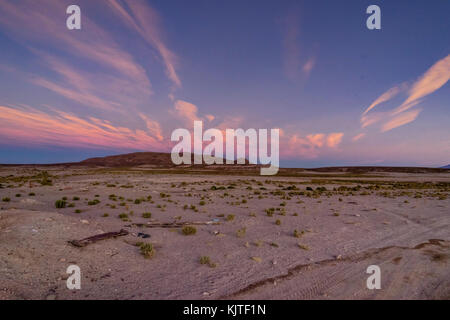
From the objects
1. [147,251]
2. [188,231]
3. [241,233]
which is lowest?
[241,233]

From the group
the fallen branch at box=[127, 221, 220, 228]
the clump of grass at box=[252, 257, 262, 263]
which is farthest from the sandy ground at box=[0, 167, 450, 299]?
the fallen branch at box=[127, 221, 220, 228]

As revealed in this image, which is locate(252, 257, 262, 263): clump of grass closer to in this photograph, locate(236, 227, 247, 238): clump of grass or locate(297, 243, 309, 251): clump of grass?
locate(297, 243, 309, 251): clump of grass

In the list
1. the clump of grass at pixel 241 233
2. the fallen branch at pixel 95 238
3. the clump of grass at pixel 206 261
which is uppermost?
the fallen branch at pixel 95 238

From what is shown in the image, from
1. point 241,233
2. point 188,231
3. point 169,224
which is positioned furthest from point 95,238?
point 241,233

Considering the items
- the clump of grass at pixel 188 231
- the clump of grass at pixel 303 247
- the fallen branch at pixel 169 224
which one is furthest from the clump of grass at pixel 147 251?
the clump of grass at pixel 303 247

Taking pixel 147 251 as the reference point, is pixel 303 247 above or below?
below

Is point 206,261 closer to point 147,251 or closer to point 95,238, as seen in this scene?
point 147,251

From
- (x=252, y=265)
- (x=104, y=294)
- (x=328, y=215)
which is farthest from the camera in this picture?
(x=328, y=215)

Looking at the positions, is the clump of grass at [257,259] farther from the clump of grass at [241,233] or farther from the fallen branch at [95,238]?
the fallen branch at [95,238]

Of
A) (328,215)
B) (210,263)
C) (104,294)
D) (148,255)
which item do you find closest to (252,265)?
(210,263)
